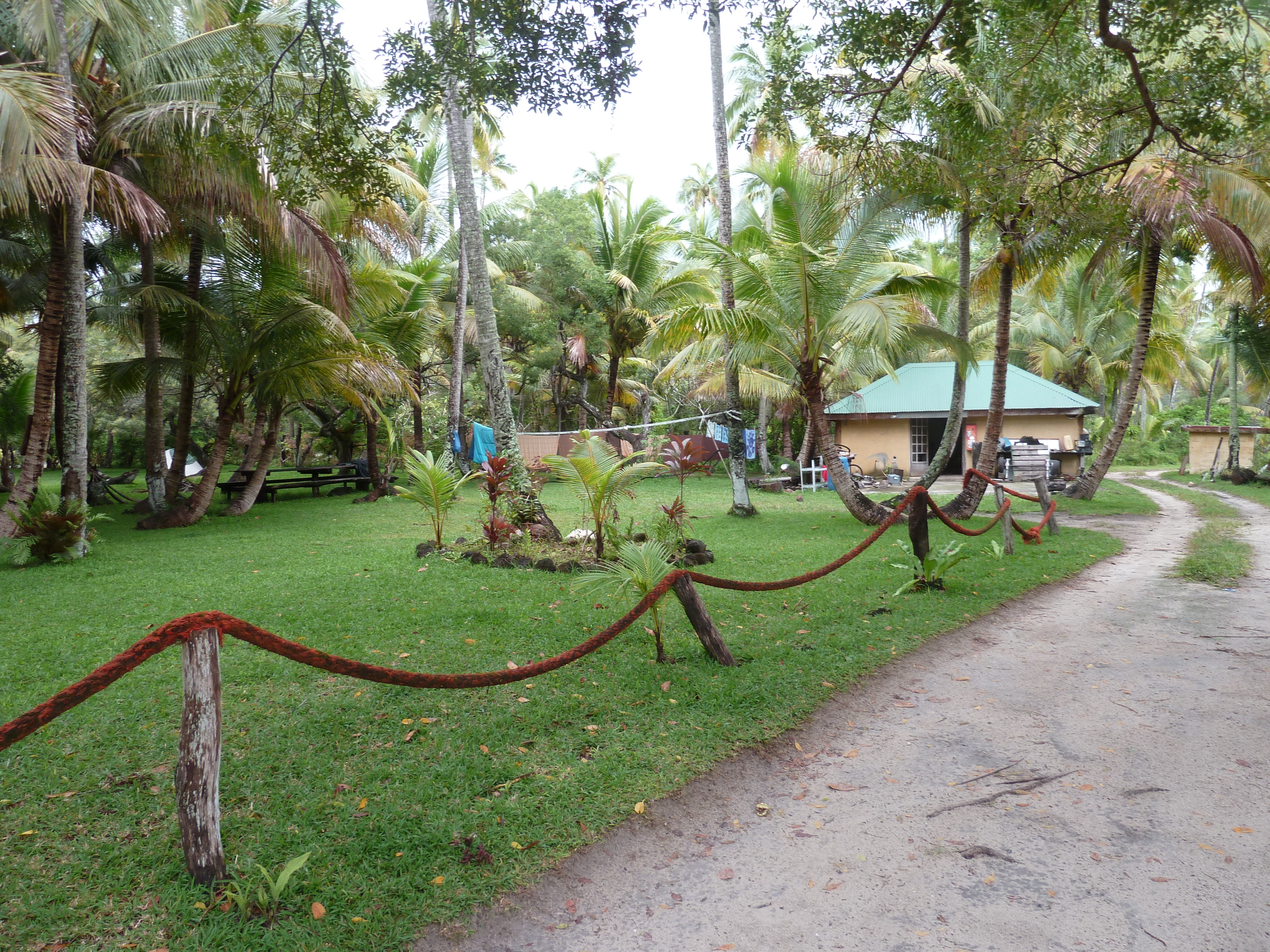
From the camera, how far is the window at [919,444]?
75.5 feet

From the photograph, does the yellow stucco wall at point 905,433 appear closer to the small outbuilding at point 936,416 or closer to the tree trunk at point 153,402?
the small outbuilding at point 936,416

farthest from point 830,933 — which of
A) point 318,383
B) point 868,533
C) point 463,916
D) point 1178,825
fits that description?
point 318,383

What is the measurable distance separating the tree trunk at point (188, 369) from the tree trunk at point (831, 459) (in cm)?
946

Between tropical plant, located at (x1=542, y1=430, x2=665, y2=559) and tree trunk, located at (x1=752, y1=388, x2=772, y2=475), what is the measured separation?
1482cm

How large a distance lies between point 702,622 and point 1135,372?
43.6 feet

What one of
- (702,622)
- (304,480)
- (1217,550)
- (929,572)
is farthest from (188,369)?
(1217,550)

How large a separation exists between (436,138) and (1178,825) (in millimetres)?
21849

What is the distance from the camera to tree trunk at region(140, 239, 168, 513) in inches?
485

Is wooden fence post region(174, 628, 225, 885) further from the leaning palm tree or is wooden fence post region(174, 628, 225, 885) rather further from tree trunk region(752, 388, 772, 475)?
tree trunk region(752, 388, 772, 475)

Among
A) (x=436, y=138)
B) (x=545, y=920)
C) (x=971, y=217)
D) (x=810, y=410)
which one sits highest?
(x=436, y=138)

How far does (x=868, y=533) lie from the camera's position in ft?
36.8

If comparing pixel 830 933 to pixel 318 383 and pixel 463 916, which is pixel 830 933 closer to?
pixel 463 916

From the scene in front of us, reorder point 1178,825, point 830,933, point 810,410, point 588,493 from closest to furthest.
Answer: point 830,933, point 1178,825, point 588,493, point 810,410

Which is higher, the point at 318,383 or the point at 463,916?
the point at 318,383
